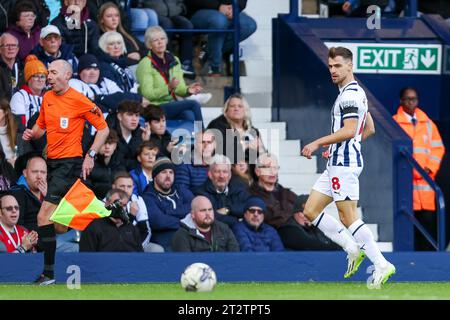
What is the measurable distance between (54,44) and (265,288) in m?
3.92

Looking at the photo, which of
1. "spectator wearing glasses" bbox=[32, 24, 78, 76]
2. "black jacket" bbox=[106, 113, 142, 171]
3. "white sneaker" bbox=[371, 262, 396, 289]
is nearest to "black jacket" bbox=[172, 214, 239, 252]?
"black jacket" bbox=[106, 113, 142, 171]

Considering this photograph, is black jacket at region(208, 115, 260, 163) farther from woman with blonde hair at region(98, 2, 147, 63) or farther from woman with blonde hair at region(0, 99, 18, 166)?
woman with blonde hair at region(0, 99, 18, 166)

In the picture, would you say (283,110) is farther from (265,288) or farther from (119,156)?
(265,288)

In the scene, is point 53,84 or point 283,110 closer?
point 53,84

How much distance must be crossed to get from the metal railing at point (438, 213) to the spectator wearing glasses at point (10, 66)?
3.88m

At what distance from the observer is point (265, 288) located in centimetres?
1189

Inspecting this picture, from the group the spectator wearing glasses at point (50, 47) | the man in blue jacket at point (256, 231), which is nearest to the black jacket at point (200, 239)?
the man in blue jacket at point (256, 231)

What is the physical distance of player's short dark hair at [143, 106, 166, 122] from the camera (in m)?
14.2

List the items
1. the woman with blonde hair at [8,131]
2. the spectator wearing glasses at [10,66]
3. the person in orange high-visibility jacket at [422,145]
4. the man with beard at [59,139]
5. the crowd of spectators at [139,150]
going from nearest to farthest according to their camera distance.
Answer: the man with beard at [59,139] → the crowd of spectators at [139,150] → the woman with blonde hair at [8,131] → the spectator wearing glasses at [10,66] → the person in orange high-visibility jacket at [422,145]

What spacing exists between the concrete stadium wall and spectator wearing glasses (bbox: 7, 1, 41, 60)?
2.93m

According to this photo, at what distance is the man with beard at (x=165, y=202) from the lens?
13.4 m

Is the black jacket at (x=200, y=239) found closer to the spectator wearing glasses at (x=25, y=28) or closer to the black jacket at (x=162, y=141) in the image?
the black jacket at (x=162, y=141)
